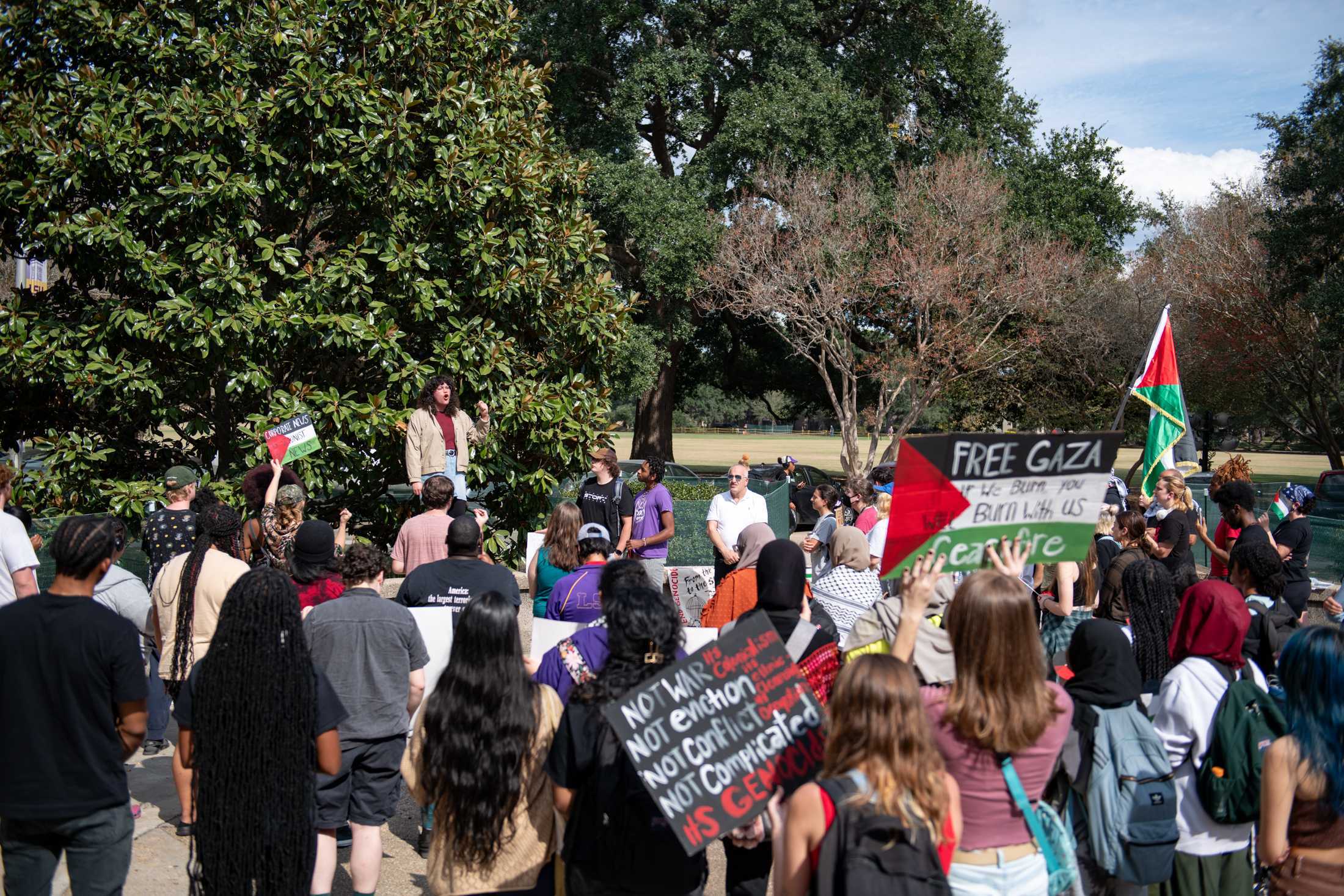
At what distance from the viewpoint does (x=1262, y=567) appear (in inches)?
215

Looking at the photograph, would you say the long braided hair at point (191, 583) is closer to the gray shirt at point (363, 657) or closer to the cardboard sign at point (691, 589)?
the gray shirt at point (363, 657)

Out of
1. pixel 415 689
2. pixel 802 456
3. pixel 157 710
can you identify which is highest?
pixel 415 689

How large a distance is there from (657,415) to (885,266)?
8537 mm

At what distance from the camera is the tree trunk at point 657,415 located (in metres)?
29.0

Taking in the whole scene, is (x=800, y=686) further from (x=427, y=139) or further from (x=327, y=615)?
(x=427, y=139)

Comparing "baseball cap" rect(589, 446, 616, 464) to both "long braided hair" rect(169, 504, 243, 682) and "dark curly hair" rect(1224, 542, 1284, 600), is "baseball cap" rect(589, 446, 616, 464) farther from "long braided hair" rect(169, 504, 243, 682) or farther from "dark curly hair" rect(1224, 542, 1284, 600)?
"dark curly hair" rect(1224, 542, 1284, 600)

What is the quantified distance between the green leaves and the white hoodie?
7.89m

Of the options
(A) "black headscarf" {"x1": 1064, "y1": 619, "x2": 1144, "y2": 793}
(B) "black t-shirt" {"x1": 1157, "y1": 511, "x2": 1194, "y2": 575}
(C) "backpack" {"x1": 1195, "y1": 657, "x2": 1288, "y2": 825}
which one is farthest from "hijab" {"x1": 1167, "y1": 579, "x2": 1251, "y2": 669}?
(B) "black t-shirt" {"x1": 1157, "y1": 511, "x2": 1194, "y2": 575}

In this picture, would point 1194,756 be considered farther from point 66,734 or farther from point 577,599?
point 66,734

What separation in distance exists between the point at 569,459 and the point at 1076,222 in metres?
22.9

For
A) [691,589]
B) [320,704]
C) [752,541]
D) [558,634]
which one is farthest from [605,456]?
[320,704]

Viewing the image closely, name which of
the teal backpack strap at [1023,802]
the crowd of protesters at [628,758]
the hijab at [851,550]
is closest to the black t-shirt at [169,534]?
the crowd of protesters at [628,758]

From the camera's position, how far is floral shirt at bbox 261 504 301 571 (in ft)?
21.6

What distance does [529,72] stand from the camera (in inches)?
479
